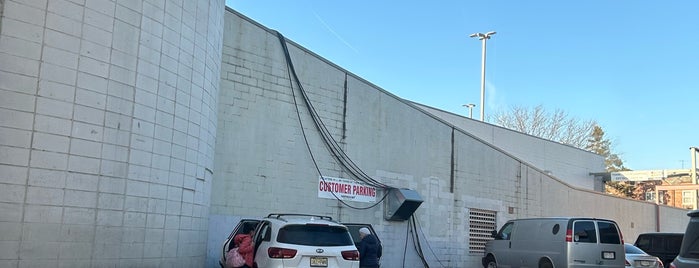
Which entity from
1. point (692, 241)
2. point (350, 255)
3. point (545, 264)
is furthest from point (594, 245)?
point (692, 241)

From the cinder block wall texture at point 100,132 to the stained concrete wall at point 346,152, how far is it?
2985 millimetres

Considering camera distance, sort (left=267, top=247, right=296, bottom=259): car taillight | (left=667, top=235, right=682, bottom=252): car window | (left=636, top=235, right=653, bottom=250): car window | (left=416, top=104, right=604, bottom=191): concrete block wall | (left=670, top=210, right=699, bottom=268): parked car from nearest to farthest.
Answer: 1. (left=670, top=210, right=699, bottom=268): parked car
2. (left=267, top=247, right=296, bottom=259): car taillight
3. (left=667, top=235, right=682, bottom=252): car window
4. (left=636, top=235, right=653, bottom=250): car window
5. (left=416, top=104, right=604, bottom=191): concrete block wall

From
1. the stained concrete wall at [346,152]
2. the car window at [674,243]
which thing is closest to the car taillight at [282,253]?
the stained concrete wall at [346,152]

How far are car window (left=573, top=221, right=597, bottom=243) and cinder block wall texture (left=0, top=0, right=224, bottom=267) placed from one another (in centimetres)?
955

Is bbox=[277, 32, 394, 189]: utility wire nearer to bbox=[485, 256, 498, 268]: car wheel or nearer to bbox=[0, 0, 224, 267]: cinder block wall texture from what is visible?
bbox=[485, 256, 498, 268]: car wheel

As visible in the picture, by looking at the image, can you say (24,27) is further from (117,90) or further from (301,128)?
(301,128)

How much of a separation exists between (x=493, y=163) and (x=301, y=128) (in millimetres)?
9097

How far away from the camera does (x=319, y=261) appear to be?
33.4 feet

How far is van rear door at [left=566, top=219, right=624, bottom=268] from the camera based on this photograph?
50.7 feet

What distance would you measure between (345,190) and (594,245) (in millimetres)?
6872

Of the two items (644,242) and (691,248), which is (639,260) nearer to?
(644,242)

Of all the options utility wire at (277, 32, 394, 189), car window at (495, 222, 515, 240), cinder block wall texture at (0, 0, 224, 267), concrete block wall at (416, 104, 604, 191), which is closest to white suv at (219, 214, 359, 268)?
cinder block wall texture at (0, 0, 224, 267)

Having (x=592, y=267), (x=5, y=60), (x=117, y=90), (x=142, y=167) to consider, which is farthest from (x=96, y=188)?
(x=592, y=267)

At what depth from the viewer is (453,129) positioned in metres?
21.6
